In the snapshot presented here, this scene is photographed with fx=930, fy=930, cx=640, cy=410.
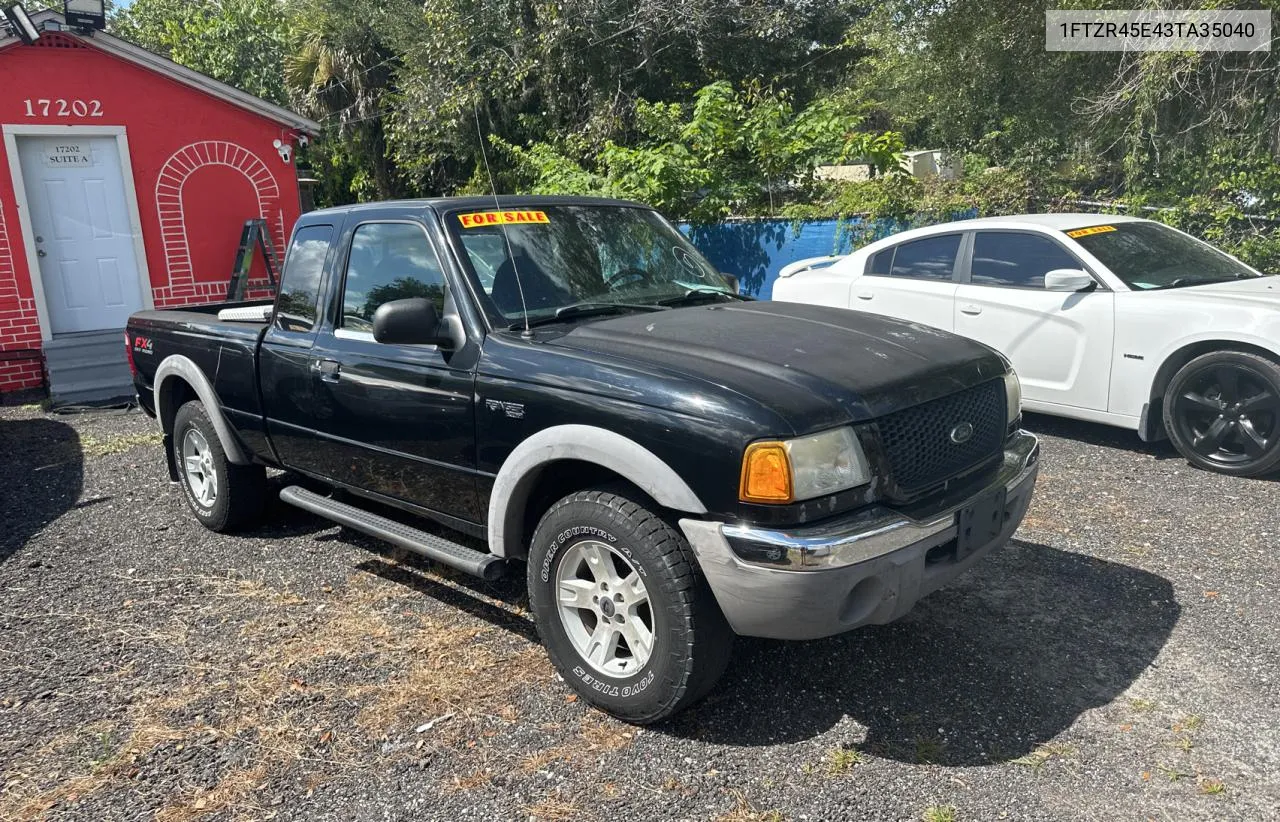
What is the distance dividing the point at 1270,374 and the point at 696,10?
11620mm

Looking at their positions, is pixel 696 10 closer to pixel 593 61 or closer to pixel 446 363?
pixel 593 61

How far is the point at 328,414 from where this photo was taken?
4273 millimetres

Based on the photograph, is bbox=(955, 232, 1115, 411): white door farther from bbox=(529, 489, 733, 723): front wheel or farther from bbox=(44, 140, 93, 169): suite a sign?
bbox=(44, 140, 93, 169): suite a sign

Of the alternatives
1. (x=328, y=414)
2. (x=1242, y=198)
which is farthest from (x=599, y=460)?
(x=1242, y=198)

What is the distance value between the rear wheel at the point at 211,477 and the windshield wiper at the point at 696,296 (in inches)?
105

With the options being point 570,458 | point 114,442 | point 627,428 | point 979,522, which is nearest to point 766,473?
point 627,428

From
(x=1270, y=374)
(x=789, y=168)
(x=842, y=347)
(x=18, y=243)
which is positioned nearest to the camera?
(x=842, y=347)

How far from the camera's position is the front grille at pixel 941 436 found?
3088mm

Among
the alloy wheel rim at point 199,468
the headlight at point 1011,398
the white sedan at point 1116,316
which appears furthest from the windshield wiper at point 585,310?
the white sedan at point 1116,316

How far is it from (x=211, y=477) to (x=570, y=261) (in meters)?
2.81

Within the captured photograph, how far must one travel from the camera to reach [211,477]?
17.9 ft

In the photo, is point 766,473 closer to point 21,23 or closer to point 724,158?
point 724,158

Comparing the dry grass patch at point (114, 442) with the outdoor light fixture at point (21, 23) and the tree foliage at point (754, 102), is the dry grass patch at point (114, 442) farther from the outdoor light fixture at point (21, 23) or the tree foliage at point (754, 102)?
the tree foliage at point (754, 102)

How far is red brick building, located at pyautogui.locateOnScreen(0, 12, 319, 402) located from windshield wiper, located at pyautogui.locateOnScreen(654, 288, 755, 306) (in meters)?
8.39
